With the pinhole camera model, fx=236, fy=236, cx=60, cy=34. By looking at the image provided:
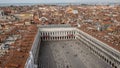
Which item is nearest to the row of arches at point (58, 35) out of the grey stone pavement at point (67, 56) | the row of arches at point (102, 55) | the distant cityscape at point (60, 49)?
the distant cityscape at point (60, 49)

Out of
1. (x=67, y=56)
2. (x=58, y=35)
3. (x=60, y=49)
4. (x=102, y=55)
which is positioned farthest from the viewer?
(x=58, y=35)

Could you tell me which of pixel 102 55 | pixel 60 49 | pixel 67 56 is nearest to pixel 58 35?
pixel 60 49

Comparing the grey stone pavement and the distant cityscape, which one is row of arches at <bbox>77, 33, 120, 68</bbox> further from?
the grey stone pavement

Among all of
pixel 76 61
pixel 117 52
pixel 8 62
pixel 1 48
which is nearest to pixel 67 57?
pixel 76 61

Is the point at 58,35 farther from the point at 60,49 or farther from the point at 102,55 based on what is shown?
the point at 102,55

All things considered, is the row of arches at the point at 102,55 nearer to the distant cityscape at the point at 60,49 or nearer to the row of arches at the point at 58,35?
the distant cityscape at the point at 60,49

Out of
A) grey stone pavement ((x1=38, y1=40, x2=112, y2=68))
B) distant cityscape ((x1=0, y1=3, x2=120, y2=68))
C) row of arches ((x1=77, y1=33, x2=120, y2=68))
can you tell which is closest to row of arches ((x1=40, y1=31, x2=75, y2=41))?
distant cityscape ((x1=0, y1=3, x2=120, y2=68))

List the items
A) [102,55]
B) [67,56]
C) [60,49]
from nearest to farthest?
[102,55]
[67,56]
[60,49]

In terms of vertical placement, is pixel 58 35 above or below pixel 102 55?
below
